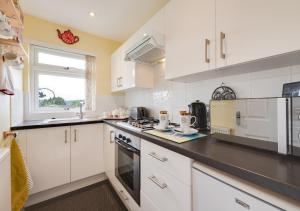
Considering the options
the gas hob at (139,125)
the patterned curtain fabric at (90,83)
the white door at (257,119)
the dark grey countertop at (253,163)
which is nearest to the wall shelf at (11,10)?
the gas hob at (139,125)

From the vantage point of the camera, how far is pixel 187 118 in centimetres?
105

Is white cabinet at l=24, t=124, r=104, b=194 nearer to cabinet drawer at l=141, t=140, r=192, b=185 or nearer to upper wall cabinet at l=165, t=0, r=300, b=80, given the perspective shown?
cabinet drawer at l=141, t=140, r=192, b=185

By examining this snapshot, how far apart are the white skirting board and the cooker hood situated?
1.73 meters

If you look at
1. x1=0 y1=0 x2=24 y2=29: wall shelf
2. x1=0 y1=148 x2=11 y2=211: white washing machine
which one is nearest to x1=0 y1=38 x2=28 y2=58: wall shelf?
x1=0 y1=0 x2=24 y2=29: wall shelf

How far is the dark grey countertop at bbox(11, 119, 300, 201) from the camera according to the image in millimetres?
428

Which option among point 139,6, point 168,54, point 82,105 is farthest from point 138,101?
point 139,6

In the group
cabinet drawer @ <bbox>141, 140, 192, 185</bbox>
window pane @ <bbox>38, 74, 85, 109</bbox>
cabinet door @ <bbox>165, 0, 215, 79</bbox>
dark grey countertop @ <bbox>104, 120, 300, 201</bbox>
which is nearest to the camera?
dark grey countertop @ <bbox>104, 120, 300, 201</bbox>

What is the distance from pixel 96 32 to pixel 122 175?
2.25m

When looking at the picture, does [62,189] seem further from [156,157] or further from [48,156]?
[156,157]

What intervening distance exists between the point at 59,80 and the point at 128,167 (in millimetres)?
1861

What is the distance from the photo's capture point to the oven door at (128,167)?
120 centimetres

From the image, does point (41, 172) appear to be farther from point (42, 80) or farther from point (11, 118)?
point (42, 80)

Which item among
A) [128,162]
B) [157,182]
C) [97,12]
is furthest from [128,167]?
[97,12]

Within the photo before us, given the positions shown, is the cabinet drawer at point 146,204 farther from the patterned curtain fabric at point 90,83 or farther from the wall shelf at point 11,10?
the patterned curtain fabric at point 90,83
